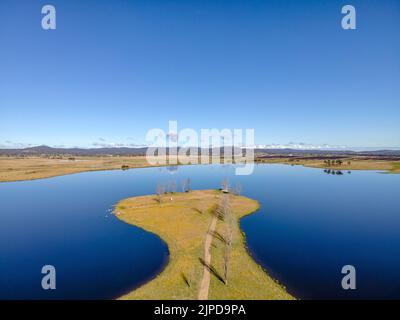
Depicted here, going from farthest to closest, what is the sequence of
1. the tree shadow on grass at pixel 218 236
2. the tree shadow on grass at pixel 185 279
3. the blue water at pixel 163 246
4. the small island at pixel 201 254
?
1. the tree shadow on grass at pixel 218 236
2. the blue water at pixel 163 246
3. the tree shadow on grass at pixel 185 279
4. the small island at pixel 201 254

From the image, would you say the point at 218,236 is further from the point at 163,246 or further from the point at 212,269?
the point at 212,269

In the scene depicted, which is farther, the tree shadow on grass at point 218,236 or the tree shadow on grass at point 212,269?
the tree shadow on grass at point 218,236

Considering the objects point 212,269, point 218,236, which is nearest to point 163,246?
point 218,236

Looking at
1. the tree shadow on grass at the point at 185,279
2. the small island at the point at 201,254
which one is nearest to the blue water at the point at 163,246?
the small island at the point at 201,254

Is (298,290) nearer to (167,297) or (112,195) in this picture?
(167,297)

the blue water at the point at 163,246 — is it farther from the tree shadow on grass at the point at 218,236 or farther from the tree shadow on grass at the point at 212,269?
the tree shadow on grass at the point at 212,269

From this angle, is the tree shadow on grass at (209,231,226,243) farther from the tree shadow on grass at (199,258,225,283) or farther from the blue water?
the tree shadow on grass at (199,258,225,283)
